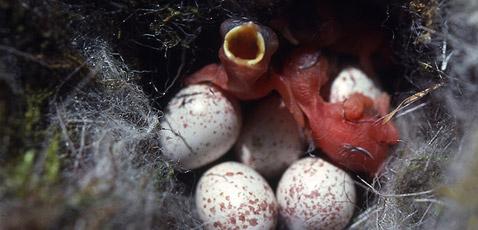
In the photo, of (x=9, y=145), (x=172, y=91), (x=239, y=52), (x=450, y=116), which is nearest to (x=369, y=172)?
(x=450, y=116)

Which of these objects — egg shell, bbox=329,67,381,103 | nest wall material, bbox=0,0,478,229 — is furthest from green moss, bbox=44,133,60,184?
egg shell, bbox=329,67,381,103

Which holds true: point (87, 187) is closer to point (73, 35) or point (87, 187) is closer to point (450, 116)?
point (73, 35)

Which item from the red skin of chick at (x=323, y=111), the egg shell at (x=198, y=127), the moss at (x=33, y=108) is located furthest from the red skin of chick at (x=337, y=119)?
the moss at (x=33, y=108)

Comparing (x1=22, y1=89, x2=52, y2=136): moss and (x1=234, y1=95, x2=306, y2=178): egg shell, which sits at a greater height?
(x1=22, y1=89, x2=52, y2=136): moss

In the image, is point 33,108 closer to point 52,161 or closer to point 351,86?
point 52,161

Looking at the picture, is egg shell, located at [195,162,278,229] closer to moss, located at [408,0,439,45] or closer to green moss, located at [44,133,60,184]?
green moss, located at [44,133,60,184]

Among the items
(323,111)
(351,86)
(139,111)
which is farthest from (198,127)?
(351,86)
